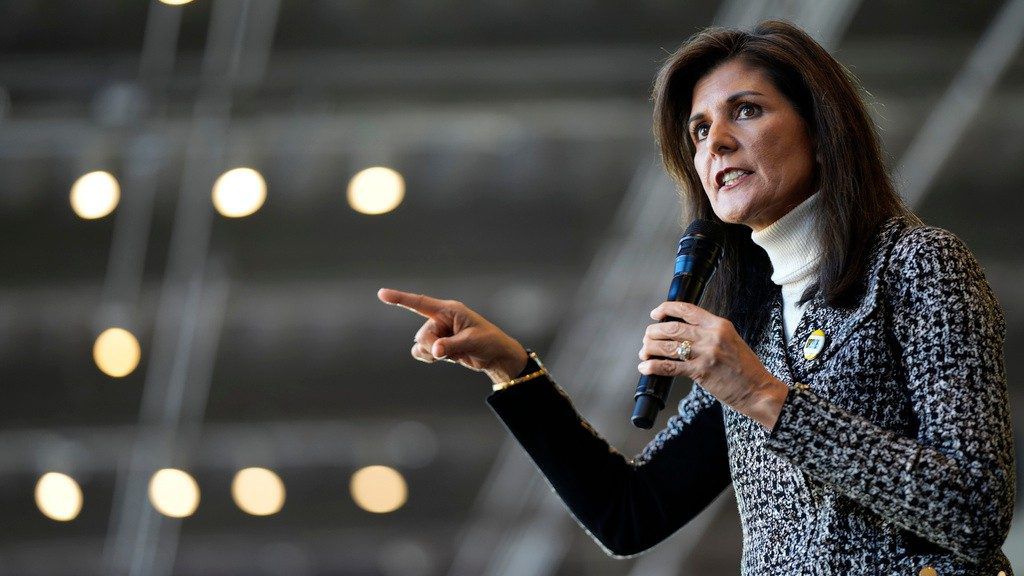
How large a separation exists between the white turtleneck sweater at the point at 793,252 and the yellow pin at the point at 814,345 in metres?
0.06

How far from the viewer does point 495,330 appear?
1729mm

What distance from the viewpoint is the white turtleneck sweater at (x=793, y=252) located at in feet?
5.25

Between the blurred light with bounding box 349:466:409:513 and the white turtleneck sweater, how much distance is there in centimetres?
823

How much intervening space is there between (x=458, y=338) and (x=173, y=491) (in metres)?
7.63

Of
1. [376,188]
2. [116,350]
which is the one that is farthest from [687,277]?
[116,350]

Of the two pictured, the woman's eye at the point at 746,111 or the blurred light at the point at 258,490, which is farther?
the blurred light at the point at 258,490

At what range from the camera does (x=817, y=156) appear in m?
1.66

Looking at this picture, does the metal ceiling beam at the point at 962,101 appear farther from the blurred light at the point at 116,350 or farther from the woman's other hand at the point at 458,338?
the blurred light at the point at 116,350

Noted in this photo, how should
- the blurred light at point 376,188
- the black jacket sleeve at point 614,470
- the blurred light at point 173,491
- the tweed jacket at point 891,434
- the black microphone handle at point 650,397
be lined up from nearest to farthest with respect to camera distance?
the tweed jacket at point 891,434
the black microphone handle at point 650,397
the black jacket sleeve at point 614,470
the blurred light at point 376,188
the blurred light at point 173,491

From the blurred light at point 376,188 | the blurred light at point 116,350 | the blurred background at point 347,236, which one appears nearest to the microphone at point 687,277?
the blurred background at point 347,236

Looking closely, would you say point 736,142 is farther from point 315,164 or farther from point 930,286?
point 315,164

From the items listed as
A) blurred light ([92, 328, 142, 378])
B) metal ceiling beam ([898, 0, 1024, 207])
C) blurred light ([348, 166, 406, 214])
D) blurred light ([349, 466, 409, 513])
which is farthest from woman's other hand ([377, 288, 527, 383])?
blurred light ([349, 466, 409, 513])

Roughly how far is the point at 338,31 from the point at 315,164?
1134mm

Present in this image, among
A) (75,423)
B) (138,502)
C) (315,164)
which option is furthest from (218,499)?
(315,164)
